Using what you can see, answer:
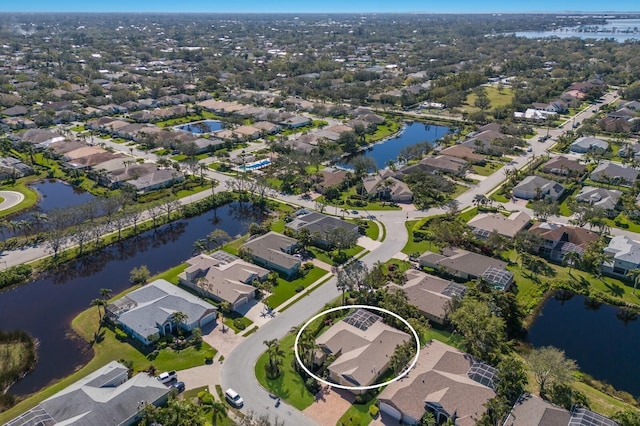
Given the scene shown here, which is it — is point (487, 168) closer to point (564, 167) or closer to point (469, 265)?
point (564, 167)

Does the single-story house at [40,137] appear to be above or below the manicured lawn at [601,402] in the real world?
above

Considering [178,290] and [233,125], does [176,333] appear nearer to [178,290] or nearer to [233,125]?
[178,290]

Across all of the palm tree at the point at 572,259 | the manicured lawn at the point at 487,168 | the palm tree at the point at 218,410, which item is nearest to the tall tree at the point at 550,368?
the palm tree at the point at 572,259

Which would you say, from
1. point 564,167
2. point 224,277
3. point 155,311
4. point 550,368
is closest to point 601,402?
point 550,368

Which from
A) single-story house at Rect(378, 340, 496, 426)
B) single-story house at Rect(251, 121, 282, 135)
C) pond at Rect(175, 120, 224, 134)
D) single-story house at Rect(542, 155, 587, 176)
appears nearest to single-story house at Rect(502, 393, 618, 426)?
single-story house at Rect(378, 340, 496, 426)

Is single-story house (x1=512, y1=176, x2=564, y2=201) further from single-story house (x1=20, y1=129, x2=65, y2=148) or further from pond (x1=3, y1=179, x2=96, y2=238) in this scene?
single-story house (x1=20, y1=129, x2=65, y2=148)

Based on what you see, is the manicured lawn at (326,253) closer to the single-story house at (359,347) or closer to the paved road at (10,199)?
the single-story house at (359,347)

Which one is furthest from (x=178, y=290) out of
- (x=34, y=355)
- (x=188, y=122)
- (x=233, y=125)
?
(x=188, y=122)
